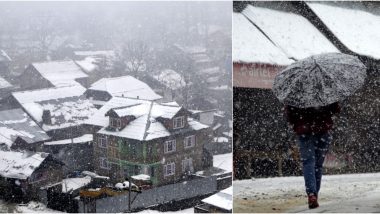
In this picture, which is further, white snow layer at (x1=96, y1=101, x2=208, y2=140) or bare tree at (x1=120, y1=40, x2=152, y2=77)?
bare tree at (x1=120, y1=40, x2=152, y2=77)

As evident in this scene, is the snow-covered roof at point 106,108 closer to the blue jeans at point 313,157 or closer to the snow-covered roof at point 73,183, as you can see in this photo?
the snow-covered roof at point 73,183

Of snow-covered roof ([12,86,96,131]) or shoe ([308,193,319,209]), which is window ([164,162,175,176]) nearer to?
snow-covered roof ([12,86,96,131])

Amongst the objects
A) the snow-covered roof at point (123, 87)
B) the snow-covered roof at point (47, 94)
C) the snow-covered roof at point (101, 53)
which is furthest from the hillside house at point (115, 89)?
the snow-covered roof at point (101, 53)

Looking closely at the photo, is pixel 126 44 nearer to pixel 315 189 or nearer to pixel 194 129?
pixel 194 129

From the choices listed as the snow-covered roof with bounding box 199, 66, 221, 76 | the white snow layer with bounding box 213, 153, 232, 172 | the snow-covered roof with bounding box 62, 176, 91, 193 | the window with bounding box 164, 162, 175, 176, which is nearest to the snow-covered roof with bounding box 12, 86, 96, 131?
the snow-covered roof with bounding box 62, 176, 91, 193

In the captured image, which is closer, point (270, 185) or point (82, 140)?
point (82, 140)

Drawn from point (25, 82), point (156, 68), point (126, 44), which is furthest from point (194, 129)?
point (25, 82)

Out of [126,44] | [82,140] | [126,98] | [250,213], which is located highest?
[126,44]

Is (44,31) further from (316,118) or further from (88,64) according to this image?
(316,118)
